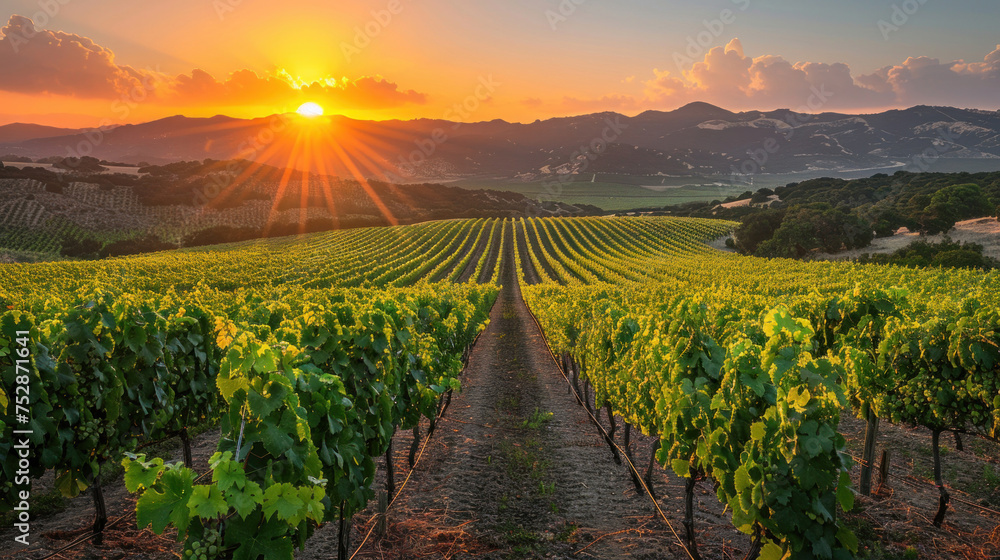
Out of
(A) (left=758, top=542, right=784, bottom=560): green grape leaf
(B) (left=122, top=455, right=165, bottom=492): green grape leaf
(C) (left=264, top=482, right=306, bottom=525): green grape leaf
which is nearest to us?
(B) (left=122, top=455, right=165, bottom=492): green grape leaf

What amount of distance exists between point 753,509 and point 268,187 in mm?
140872

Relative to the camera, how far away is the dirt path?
672 centimetres

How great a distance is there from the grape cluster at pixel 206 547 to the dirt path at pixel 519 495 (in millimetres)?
3322

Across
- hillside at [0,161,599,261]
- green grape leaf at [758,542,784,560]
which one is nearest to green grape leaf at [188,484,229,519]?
green grape leaf at [758,542,784,560]

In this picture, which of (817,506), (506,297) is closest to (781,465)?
(817,506)

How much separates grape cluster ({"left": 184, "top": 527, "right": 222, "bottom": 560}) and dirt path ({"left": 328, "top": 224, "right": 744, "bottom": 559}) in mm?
3322

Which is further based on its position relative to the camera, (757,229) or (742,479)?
(757,229)

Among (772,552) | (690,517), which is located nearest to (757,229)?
(690,517)

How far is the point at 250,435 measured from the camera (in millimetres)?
3764

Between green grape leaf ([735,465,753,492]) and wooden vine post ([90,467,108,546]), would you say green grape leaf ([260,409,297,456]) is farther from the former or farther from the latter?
wooden vine post ([90,467,108,546])

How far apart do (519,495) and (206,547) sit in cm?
569

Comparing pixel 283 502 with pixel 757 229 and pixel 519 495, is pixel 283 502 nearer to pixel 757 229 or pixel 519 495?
pixel 519 495

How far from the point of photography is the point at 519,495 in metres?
8.24

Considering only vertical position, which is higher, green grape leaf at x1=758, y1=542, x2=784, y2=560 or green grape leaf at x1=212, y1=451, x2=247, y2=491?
green grape leaf at x1=212, y1=451, x2=247, y2=491
